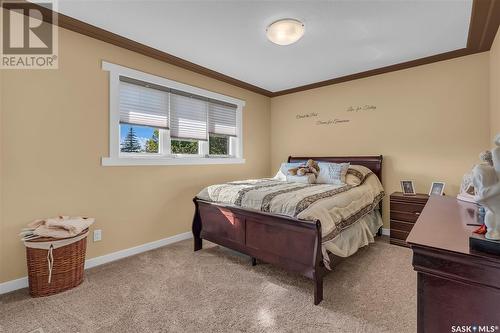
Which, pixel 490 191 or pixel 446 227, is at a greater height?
pixel 490 191

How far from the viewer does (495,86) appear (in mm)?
2480

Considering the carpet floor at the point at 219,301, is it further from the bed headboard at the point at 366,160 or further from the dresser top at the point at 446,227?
the bed headboard at the point at 366,160

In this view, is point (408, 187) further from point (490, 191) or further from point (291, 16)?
point (490, 191)

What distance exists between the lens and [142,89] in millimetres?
2973

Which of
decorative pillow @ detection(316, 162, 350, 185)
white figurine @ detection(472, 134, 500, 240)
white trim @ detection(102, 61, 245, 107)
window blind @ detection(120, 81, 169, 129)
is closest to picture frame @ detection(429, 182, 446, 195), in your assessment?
decorative pillow @ detection(316, 162, 350, 185)

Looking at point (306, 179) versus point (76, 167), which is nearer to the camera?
point (76, 167)

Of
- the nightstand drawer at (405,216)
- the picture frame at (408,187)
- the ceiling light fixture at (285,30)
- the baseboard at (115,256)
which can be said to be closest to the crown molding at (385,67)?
the ceiling light fixture at (285,30)

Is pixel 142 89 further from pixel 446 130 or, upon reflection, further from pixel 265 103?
pixel 446 130

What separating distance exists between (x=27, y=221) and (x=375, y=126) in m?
4.31

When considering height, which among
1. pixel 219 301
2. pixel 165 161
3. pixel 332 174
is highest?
pixel 165 161

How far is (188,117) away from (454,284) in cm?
325

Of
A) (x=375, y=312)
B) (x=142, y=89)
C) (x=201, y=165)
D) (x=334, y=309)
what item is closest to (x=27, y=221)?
(x=142, y=89)

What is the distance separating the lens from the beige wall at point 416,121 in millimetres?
2971

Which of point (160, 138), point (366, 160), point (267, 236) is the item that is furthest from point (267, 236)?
point (366, 160)
